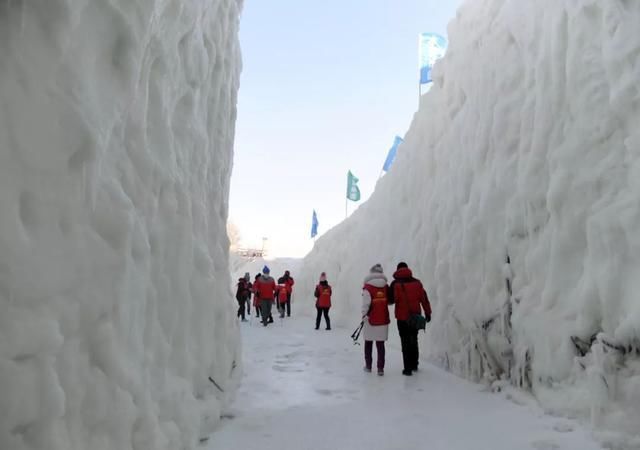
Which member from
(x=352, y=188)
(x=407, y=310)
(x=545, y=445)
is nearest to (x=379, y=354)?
(x=407, y=310)

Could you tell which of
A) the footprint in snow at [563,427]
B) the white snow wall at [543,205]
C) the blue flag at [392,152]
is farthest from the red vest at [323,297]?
the footprint in snow at [563,427]

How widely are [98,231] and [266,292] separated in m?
11.0

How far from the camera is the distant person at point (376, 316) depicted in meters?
6.40

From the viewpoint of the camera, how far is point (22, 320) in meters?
1.73

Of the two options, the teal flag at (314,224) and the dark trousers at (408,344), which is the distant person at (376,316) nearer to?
the dark trousers at (408,344)

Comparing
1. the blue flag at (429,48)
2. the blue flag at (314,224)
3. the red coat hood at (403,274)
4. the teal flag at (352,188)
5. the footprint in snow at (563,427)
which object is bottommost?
the footprint in snow at (563,427)

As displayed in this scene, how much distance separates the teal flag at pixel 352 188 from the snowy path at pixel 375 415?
18520mm

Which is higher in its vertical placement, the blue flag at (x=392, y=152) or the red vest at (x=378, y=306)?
the blue flag at (x=392, y=152)

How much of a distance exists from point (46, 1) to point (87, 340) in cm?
145

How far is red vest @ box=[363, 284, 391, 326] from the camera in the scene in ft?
21.2

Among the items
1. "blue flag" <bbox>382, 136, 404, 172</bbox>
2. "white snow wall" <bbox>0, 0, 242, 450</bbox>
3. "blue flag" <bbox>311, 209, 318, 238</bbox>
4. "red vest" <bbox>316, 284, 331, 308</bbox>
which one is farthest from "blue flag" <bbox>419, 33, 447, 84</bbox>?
"blue flag" <bbox>311, 209, 318, 238</bbox>

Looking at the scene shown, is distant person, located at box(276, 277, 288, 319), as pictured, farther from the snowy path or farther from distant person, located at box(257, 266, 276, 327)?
the snowy path

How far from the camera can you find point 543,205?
515 cm

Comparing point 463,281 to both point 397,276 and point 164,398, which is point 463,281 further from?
point 164,398
